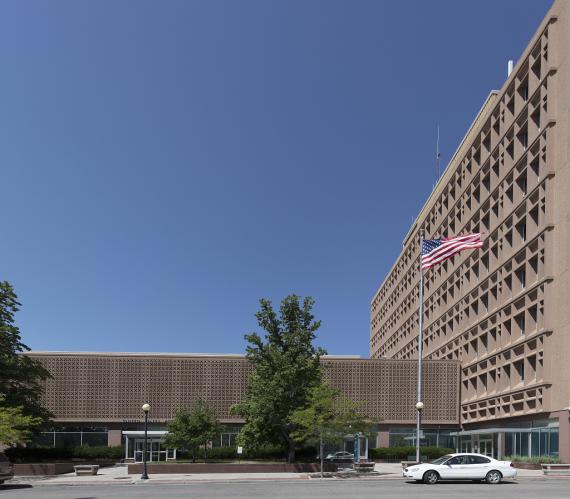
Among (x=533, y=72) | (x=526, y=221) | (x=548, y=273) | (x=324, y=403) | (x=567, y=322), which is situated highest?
(x=533, y=72)

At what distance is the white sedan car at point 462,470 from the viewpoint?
1174 inches

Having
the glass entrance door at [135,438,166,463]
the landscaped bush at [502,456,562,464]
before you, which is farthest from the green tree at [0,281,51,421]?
the landscaped bush at [502,456,562,464]

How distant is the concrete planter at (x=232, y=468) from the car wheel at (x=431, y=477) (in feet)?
29.8

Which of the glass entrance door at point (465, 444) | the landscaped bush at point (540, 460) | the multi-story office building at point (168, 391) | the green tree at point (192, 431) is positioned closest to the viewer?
the landscaped bush at point (540, 460)

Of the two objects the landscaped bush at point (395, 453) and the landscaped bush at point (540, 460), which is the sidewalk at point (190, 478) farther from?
the landscaped bush at point (395, 453)

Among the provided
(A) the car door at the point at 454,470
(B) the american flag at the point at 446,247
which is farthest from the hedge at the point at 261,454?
(A) the car door at the point at 454,470

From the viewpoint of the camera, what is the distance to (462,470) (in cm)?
2995

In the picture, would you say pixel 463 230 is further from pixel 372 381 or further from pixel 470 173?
pixel 372 381

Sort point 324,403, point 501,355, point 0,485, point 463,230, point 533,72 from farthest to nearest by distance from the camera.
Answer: point 463,230 → point 501,355 → point 533,72 → point 324,403 → point 0,485

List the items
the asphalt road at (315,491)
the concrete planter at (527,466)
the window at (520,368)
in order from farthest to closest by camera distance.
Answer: the window at (520,368)
the concrete planter at (527,466)
the asphalt road at (315,491)

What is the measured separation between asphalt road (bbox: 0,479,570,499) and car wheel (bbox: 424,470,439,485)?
425mm

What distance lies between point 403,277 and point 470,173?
3191 centimetres

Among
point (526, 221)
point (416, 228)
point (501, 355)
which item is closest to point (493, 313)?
point (501, 355)

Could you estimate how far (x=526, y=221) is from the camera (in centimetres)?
4956
